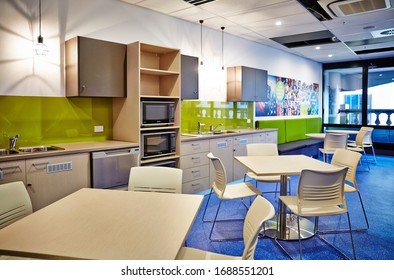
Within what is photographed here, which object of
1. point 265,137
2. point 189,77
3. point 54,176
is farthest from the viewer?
point 265,137

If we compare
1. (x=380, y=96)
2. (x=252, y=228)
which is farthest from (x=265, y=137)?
(x=380, y=96)

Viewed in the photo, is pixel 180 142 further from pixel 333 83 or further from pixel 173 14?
pixel 333 83

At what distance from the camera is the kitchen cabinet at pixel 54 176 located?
3.01m

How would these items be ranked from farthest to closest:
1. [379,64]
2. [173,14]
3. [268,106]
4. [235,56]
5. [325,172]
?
[379,64] < [268,106] < [235,56] < [173,14] < [325,172]

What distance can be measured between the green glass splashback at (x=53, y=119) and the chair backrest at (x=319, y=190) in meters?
2.71

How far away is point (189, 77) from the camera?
487cm

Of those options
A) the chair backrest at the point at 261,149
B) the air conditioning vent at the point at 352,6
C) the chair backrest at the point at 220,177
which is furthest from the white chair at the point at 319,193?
the air conditioning vent at the point at 352,6

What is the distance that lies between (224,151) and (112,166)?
2178 millimetres

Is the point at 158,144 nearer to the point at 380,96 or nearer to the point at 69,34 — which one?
the point at 69,34

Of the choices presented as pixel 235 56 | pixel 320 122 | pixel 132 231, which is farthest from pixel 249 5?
pixel 320 122

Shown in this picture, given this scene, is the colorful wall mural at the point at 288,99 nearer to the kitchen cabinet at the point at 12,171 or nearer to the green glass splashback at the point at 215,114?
the green glass splashback at the point at 215,114

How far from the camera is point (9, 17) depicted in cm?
327

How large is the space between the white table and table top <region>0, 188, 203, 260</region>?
125 centimetres
